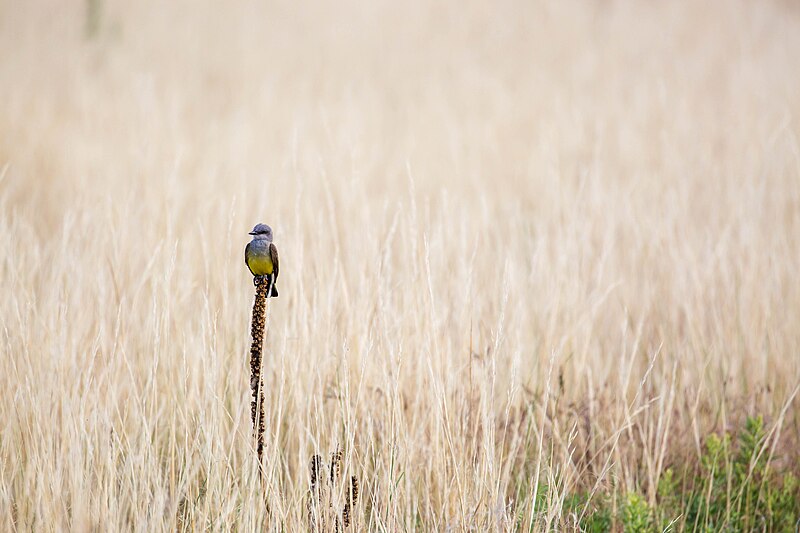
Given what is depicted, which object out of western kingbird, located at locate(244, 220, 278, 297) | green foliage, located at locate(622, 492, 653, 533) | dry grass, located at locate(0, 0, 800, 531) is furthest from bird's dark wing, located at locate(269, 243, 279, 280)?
green foliage, located at locate(622, 492, 653, 533)

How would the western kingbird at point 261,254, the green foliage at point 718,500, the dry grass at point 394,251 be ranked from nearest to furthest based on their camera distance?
the western kingbird at point 261,254, the dry grass at point 394,251, the green foliage at point 718,500

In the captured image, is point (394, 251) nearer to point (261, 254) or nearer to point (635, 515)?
point (635, 515)

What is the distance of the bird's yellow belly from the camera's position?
888mm

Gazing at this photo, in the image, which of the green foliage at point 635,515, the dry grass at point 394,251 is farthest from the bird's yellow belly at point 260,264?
the green foliage at point 635,515

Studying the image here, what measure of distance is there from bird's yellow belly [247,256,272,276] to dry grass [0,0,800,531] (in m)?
0.58

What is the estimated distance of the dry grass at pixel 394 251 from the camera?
5.58 feet

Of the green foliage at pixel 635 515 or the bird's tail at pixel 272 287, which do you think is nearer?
the bird's tail at pixel 272 287

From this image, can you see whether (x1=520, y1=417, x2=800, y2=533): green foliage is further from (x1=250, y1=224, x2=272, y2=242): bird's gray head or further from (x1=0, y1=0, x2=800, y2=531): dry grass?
(x1=250, y1=224, x2=272, y2=242): bird's gray head

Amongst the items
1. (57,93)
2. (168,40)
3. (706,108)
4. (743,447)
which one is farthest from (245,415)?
(168,40)

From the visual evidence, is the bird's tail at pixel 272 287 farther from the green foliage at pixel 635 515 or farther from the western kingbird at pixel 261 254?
the green foliage at pixel 635 515

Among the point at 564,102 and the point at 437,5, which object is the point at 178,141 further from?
the point at 437,5

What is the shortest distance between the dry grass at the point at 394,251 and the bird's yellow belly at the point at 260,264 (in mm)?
579

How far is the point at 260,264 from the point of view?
2.93 feet

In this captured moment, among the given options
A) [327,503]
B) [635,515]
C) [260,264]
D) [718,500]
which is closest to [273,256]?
[260,264]
